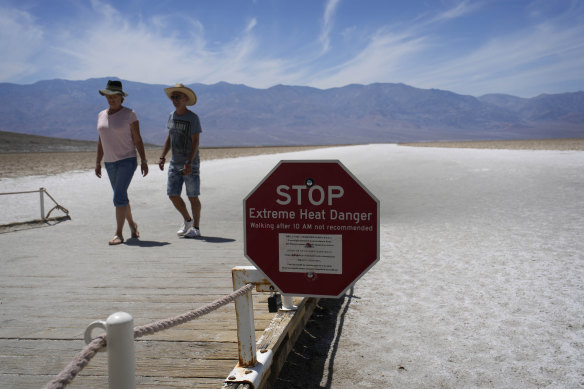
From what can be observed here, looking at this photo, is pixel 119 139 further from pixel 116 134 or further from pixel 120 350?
pixel 120 350

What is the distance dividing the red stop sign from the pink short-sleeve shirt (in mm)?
3924

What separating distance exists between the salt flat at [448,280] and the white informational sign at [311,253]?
3.65 feet

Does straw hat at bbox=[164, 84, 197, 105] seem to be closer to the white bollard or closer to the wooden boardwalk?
the wooden boardwalk

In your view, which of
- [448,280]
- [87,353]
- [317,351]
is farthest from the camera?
[448,280]

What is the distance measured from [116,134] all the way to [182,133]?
30.7 inches

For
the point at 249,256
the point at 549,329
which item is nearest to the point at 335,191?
the point at 249,256

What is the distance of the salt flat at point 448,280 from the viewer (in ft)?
10.2

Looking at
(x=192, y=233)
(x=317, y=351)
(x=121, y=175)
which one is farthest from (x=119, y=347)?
(x=192, y=233)

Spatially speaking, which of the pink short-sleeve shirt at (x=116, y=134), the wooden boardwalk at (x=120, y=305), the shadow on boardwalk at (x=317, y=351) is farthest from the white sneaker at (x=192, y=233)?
the shadow on boardwalk at (x=317, y=351)

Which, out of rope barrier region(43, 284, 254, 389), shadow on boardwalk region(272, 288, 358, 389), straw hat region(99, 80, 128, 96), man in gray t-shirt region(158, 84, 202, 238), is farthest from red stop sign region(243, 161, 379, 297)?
straw hat region(99, 80, 128, 96)

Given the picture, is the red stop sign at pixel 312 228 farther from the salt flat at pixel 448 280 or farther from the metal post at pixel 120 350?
the salt flat at pixel 448 280

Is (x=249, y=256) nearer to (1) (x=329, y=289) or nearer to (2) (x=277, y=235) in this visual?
(2) (x=277, y=235)

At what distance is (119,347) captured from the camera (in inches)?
57.0

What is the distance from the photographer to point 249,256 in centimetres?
224
